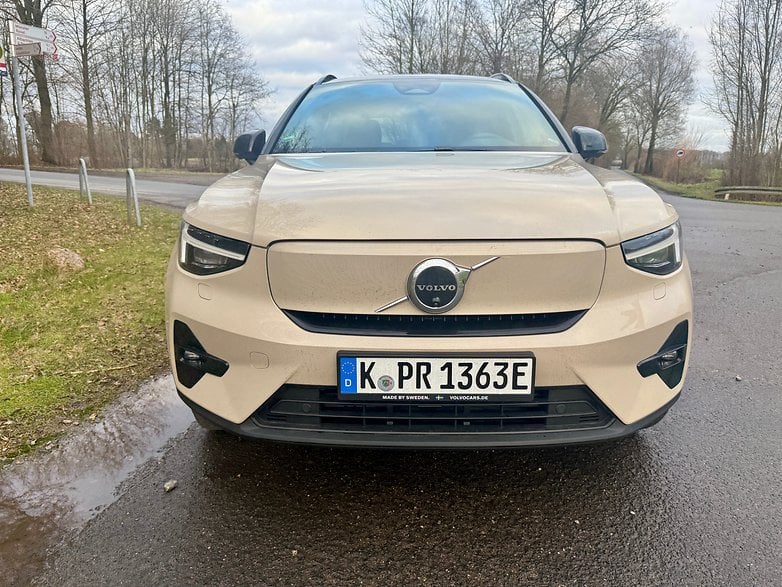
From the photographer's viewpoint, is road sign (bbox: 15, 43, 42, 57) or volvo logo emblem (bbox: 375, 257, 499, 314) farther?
road sign (bbox: 15, 43, 42, 57)

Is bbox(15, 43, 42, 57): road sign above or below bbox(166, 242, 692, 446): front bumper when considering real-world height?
above

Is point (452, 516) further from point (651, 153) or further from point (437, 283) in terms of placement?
point (651, 153)

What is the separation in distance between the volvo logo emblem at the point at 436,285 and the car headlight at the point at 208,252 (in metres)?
0.56

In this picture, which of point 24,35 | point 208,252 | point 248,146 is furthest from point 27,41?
point 208,252

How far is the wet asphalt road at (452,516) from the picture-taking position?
1.74m

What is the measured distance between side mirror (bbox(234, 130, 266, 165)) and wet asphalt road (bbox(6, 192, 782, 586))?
1.62m

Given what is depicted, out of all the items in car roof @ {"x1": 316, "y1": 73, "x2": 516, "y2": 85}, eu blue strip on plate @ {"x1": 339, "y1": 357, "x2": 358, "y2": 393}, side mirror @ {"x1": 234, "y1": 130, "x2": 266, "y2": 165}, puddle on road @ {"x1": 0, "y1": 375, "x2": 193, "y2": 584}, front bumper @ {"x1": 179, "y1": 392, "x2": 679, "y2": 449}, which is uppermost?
car roof @ {"x1": 316, "y1": 73, "x2": 516, "y2": 85}

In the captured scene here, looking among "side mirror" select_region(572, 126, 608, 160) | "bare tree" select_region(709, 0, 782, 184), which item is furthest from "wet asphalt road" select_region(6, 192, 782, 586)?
"bare tree" select_region(709, 0, 782, 184)

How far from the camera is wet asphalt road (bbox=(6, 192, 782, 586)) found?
68.6 inches

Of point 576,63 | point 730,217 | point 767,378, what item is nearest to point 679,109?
point 576,63

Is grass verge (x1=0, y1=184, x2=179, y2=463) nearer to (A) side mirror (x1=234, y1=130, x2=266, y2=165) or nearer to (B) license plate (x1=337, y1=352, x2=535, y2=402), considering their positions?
(A) side mirror (x1=234, y1=130, x2=266, y2=165)

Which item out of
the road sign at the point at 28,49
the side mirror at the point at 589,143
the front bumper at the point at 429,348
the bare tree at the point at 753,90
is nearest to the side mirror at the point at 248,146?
the front bumper at the point at 429,348

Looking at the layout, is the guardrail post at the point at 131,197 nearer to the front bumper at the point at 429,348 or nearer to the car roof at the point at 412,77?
the car roof at the point at 412,77

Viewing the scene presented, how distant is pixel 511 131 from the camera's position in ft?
9.93
